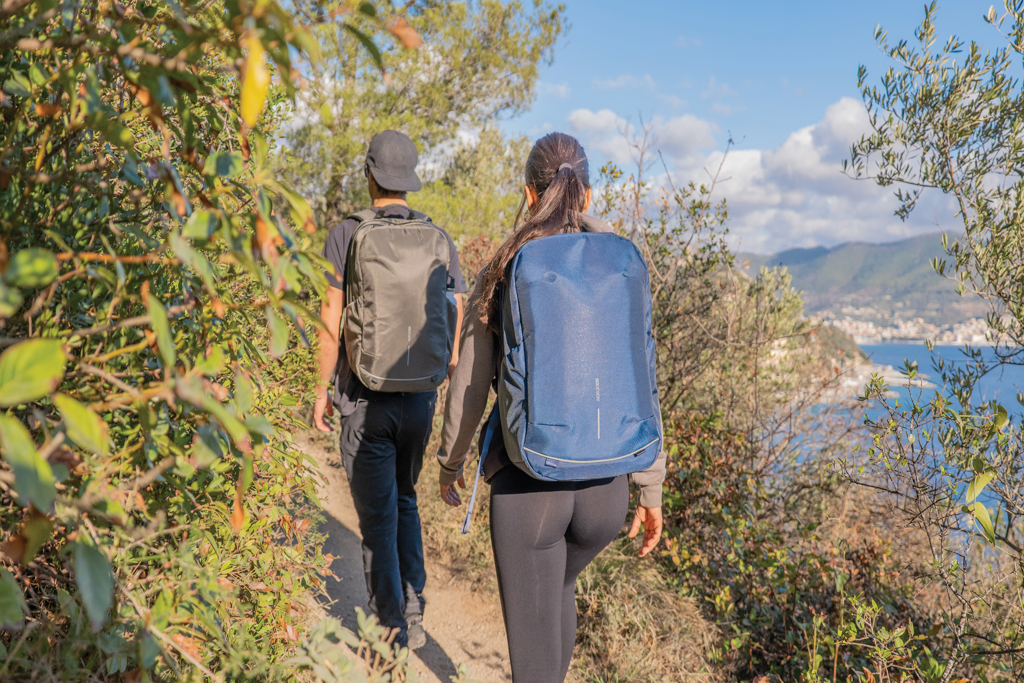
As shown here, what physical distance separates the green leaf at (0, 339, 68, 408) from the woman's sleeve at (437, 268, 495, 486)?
1.48 metres

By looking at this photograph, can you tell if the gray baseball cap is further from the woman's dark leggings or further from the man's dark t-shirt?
the woman's dark leggings

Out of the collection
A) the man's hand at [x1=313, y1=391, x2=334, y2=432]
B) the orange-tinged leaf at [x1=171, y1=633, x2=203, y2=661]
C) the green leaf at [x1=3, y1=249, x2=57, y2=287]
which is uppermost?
the green leaf at [x1=3, y1=249, x2=57, y2=287]

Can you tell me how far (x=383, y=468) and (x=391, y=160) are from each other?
1.49m

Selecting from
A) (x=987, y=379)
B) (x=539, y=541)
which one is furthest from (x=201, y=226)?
(x=987, y=379)

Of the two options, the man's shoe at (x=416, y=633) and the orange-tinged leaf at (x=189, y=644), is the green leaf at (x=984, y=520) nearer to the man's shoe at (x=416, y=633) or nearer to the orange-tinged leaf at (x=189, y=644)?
the orange-tinged leaf at (x=189, y=644)

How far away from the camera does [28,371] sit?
0.61 meters

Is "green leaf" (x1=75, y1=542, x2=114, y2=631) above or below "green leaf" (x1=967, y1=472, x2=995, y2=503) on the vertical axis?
above

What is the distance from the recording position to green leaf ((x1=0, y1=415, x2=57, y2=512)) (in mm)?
561

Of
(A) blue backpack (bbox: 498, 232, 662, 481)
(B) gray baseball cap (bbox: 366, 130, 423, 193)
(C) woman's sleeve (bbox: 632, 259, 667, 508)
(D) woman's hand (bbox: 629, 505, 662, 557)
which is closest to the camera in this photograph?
(A) blue backpack (bbox: 498, 232, 662, 481)

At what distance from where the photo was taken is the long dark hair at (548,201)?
77.9 inches

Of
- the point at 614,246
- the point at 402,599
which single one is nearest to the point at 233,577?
the point at 402,599

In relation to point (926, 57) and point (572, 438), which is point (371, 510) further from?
point (926, 57)

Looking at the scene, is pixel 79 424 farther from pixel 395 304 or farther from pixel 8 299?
pixel 395 304

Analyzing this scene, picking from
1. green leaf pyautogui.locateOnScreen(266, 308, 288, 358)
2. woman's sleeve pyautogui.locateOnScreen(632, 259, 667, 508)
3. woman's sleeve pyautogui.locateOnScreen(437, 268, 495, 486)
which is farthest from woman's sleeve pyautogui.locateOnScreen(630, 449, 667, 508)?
green leaf pyautogui.locateOnScreen(266, 308, 288, 358)
